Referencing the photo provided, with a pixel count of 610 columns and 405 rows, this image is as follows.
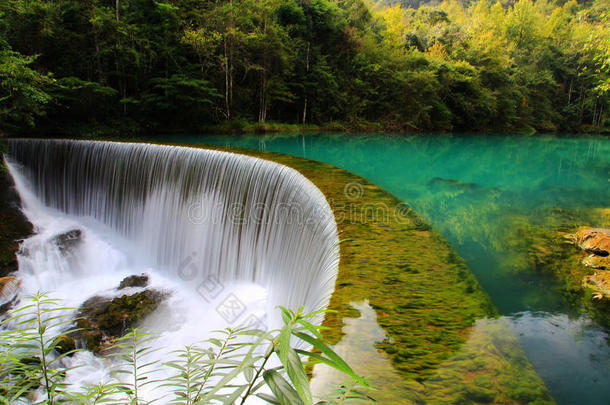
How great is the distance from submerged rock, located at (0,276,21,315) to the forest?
3.59m

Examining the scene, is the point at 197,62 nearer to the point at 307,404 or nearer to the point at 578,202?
the point at 578,202

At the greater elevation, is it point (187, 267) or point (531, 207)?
point (531, 207)

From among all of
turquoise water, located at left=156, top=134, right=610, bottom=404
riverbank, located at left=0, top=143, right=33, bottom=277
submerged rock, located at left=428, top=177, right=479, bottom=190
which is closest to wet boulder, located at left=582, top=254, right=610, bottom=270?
turquoise water, located at left=156, top=134, right=610, bottom=404

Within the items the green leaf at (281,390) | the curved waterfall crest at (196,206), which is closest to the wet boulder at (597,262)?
the curved waterfall crest at (196,206)

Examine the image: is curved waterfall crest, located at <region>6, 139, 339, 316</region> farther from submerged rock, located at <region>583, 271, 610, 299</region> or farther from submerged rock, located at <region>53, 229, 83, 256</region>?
submerged rock, located at <region>583, 271, 610, 299</region>

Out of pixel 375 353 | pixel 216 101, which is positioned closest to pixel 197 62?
pixel 216 101

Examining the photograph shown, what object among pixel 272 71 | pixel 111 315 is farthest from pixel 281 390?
pixel 272 71

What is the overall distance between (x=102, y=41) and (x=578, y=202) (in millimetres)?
15827

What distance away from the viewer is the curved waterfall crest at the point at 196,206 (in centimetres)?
454

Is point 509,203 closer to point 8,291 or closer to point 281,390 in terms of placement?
point 281,390

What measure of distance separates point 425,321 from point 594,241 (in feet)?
13.6

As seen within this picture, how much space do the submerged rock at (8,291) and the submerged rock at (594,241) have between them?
8773 mm

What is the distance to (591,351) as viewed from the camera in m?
2.89

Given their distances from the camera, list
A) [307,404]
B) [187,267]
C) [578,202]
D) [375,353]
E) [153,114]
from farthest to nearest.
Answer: [153,114] < [578,202] < [187,267] < [375,353] < [307,404]
